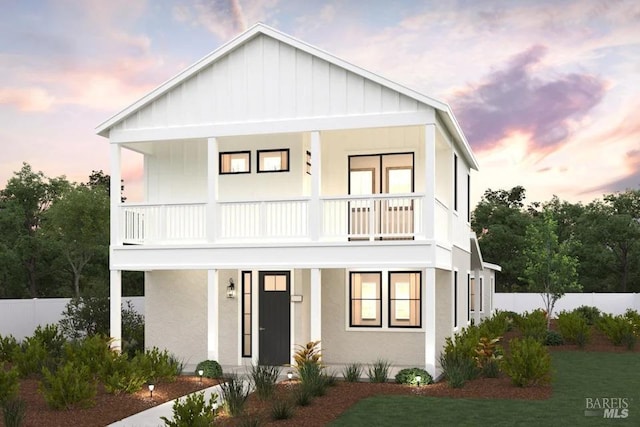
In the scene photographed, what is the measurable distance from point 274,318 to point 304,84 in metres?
6.18

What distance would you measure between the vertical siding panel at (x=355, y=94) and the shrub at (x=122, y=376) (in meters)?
7.49

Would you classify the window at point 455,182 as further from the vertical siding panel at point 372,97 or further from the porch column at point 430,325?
the porch column at point 430,325

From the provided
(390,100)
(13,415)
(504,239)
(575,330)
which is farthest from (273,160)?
(504,239)

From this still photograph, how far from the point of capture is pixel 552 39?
33125mm

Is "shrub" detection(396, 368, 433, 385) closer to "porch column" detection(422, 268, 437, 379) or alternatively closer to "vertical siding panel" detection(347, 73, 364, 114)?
"porch column" detection(422, 268, 437, 379)

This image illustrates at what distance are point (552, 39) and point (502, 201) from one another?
3078cm

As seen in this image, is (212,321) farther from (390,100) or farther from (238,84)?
(390,100)

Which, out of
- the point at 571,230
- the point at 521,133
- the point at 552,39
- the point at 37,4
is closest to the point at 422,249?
the point at 552,39

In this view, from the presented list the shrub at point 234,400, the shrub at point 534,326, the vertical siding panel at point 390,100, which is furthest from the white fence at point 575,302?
the shrub at point 234,400

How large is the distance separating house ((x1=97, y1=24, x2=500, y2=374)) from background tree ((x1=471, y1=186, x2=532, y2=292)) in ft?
105

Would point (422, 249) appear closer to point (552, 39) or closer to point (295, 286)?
point (295, 286)

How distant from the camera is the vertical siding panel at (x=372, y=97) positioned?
1748 centimetres

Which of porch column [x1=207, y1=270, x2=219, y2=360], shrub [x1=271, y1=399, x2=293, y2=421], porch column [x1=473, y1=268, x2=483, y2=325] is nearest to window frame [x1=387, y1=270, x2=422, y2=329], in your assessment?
porch column [x1=207, y1=270, x2=219, y2=360]

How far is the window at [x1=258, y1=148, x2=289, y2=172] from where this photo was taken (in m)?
19.9
